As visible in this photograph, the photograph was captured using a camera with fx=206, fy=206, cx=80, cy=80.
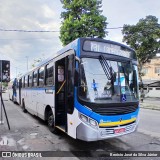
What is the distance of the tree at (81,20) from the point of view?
82.3 ft

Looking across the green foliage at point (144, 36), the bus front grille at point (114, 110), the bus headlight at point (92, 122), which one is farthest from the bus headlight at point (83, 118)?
the green foliage at point (144, 36)

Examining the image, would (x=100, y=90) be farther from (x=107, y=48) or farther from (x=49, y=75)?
(x=49, y=75)

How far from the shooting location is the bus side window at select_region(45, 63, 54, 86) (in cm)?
756

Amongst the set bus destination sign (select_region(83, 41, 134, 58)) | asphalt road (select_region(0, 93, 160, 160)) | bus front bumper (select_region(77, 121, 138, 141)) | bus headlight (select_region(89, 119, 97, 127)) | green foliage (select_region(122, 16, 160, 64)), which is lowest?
asphalt road (select_region(0, 93, 160, 160))

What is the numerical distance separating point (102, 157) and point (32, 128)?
4321 mm

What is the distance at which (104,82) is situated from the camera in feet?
17.8

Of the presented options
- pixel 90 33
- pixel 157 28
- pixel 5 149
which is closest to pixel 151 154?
pixel 5 149

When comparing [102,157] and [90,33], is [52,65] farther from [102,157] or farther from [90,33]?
[90,33]

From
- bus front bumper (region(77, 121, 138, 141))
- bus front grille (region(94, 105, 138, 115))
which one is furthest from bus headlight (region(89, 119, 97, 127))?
bus front grille (region(94, 105, 138, 115))

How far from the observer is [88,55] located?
541 centimetres

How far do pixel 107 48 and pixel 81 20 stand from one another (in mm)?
20876

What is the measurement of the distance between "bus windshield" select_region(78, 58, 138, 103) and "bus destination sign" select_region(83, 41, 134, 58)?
0.30 m

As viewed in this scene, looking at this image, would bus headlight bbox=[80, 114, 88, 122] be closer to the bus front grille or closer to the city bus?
the city bus

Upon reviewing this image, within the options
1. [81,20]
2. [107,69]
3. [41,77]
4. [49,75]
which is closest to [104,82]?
[107,69]
